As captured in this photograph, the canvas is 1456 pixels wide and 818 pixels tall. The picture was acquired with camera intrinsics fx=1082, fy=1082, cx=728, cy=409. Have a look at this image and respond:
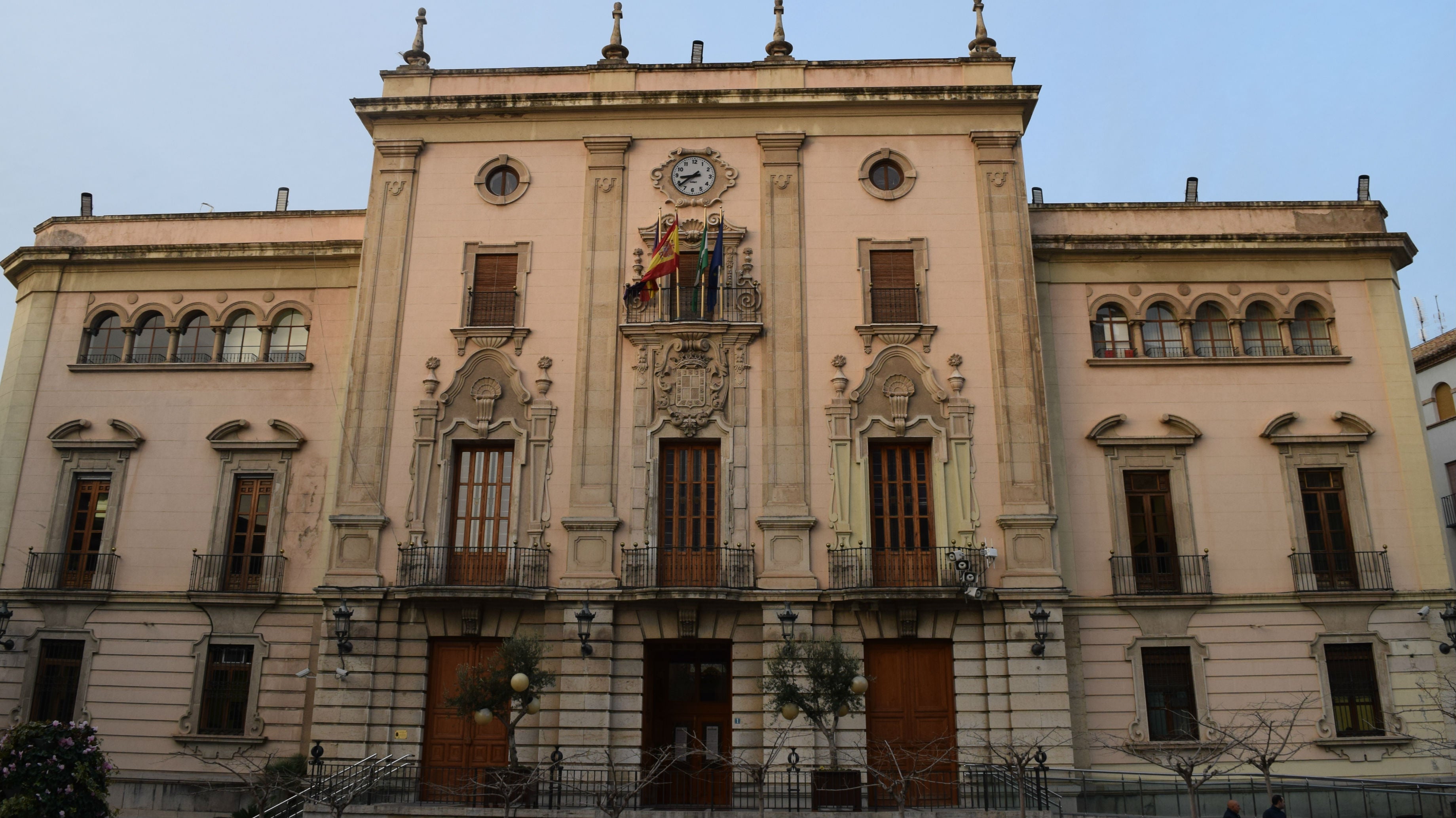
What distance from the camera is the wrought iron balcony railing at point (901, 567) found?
20.0 metres

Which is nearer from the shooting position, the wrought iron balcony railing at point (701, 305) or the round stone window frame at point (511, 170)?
the wrought iron balcony railing at point (701, 305)

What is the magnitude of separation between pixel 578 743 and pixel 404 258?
10.5 meters

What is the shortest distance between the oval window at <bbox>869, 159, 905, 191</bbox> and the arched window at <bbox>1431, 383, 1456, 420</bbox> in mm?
18484

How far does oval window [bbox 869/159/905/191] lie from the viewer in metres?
22.9

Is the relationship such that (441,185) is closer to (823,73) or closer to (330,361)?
(330,361)

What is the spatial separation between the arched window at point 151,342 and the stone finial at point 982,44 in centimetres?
1896

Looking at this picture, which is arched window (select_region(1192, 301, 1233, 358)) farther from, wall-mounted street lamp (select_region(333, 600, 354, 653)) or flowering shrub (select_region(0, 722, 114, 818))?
flowering shrub (select_region(0, 722, 114, 818))

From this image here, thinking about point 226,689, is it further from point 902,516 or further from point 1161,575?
point 1161,575

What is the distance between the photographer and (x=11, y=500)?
2308 centimetres

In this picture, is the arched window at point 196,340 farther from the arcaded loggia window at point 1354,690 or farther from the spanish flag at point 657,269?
the arcaded loggia window at point 1354,690

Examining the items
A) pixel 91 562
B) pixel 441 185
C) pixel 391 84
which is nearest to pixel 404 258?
pixel 441 185

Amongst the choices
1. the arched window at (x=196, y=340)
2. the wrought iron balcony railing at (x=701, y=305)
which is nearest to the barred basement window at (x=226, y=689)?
the arched window at (x=196, y=340)

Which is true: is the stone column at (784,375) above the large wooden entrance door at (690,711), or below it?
above

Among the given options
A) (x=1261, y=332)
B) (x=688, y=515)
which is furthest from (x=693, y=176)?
(x=1261, y=332)
